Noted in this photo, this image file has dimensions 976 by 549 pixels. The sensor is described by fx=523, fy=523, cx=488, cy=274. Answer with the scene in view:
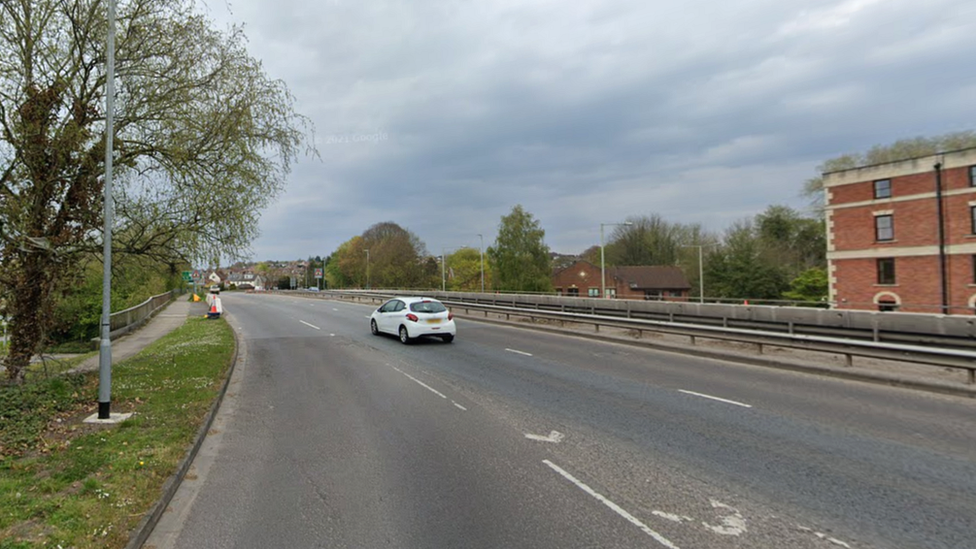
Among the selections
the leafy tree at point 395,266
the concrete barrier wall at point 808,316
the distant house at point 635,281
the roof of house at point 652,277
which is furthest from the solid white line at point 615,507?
the leafy tree at point 395,266

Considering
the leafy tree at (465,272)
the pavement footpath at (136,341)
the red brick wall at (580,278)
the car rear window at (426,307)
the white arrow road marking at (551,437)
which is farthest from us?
the leafy tree at (465,272)

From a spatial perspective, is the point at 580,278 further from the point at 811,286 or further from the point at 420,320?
the point at 420,320

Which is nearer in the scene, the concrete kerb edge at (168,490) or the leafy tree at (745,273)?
the concrete kerb edge at (168,490)

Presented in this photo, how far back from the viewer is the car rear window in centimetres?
1650

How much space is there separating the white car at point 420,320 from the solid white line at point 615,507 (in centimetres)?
1085

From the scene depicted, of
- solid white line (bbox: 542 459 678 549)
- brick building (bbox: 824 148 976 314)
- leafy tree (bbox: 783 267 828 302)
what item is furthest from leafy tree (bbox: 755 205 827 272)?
solid white line (bbox: 542 459 678 549)

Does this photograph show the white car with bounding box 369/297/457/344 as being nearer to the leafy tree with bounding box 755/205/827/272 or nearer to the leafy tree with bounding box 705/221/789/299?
the leafy tree with bounding box 705/221/789/299

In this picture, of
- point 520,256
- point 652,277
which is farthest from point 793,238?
point 520,256

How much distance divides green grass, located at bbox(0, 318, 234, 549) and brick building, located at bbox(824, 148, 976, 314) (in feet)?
110

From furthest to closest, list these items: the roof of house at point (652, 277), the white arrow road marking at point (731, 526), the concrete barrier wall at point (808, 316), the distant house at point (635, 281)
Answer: the roof of house at point (652, 277) < the distant house at point (635, 281) < the concrete barrier wall at point (808, 316) < the white arrow road marking at point (731, 526)

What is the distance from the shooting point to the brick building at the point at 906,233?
3116cm

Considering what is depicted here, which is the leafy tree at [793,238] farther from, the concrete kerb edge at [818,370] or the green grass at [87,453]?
the green grass at [87,453]

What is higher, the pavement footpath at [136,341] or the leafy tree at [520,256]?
the leafy tree at [520,256]

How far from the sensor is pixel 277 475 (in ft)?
17.8
